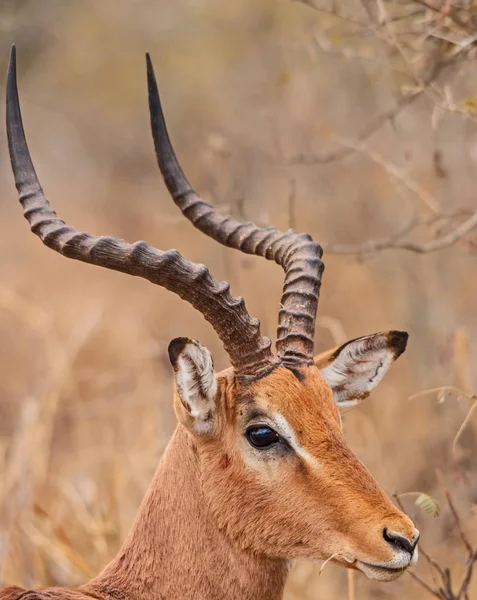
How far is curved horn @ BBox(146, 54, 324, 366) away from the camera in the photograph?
4.82 meters

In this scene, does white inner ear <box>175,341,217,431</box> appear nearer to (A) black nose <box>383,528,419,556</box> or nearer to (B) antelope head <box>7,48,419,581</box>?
(B) antelope head <box>7,48,419,581</box>

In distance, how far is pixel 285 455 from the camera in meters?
4.48

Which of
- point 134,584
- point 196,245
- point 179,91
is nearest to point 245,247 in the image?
point 134,584

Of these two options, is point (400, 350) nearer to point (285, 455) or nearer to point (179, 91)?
point (285, 455)

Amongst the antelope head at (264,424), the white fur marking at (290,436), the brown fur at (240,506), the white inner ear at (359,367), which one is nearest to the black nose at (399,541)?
the antelope head at (264,424)

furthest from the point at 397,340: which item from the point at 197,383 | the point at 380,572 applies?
the point at 380,572

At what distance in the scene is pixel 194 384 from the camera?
451 cm

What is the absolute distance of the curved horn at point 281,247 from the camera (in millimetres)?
4824

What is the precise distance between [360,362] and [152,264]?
1397 millimetres

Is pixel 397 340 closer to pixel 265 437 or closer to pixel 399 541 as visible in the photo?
pixel 265 437

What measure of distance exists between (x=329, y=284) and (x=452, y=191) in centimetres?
295

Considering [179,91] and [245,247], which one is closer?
[245,247]

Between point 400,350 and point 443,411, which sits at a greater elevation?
point 443,411

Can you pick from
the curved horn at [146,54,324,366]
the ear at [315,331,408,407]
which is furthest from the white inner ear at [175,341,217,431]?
the ear at [315,331,408,407]
